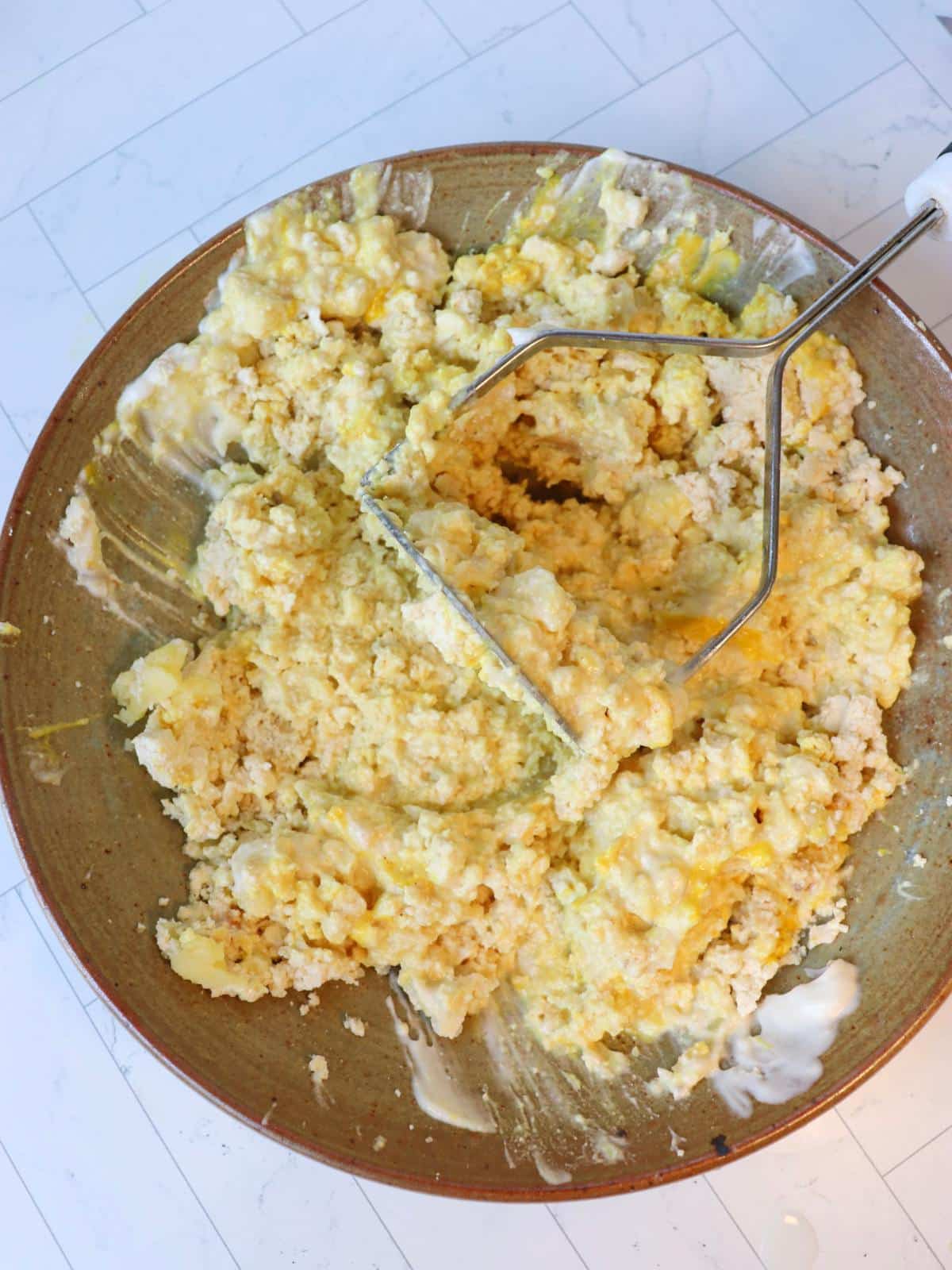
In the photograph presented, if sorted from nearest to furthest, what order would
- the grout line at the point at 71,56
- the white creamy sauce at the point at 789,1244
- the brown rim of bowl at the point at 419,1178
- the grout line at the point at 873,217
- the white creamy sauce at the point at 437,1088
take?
the brown rim of bowl at the point at 419,1178 → the white creamy sauce at the point at 437,1088 → the white creamy sauce at the point at 789,1244 → the grout line at the point at 873,217 → the grout line at the point at 71,56

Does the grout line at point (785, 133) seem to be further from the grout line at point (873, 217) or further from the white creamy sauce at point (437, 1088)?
the white creamy sauce at point (437, 1088)

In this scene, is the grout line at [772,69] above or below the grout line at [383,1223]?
above

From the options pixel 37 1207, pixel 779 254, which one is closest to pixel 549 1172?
pixel 37 1207

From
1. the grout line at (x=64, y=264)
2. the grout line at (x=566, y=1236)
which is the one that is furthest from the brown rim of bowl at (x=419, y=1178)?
the grout line at (x=64, y=264)

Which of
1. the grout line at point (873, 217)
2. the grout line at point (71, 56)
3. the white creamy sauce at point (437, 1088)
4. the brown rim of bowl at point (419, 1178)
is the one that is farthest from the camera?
the grout line at point (71, 56)

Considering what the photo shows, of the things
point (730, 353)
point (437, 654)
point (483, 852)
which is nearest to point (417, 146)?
point (730, 353)

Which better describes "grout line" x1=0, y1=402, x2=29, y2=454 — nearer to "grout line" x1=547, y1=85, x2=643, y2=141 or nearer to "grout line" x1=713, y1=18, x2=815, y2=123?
"grout line" x1=547, y1=85, x2=643, y2=141

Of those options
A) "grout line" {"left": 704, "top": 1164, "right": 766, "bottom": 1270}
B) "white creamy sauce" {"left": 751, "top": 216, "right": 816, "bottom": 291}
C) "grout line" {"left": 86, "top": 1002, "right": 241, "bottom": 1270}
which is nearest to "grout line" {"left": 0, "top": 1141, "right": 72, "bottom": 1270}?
"grout line" {"left": 86, "top": 1002, "right": 241, "bottom": 1270}

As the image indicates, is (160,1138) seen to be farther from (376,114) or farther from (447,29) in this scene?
(447,29)
